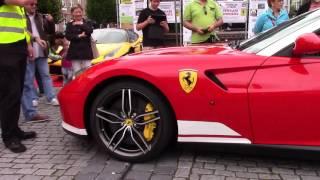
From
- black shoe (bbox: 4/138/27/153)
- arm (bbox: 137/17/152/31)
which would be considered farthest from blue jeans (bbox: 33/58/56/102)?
black shoe (bbox: 4/138/27/153)

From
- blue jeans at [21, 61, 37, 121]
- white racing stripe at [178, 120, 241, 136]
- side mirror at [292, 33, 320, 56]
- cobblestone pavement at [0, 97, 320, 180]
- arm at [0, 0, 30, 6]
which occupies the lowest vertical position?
cobblestone pavement at [0, 97, 320, 180]

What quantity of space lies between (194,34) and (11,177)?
3.49 meters

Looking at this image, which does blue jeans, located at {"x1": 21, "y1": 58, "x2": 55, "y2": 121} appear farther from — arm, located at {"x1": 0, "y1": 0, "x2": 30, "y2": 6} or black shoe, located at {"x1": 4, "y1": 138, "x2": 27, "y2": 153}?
arm, located at {"x1": 0, "y1": 0, "x2": 30, "y2": 6}

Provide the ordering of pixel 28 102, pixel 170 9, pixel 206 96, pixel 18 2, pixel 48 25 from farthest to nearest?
1. pixel 170 9
2. pixel 48 25
3. pixel 28 102
4. pixel 18 2
5. pixel 206 96

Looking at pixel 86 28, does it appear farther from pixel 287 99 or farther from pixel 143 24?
pixel 287 99

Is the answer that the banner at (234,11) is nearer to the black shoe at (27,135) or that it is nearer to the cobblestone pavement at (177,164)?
the black shoe at (27,135)

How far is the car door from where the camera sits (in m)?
3.36

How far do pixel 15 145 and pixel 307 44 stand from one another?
2.82m

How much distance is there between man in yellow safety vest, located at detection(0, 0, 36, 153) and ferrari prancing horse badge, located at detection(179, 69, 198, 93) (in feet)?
5.39

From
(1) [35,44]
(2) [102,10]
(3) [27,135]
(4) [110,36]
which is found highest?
(1) [35,44]

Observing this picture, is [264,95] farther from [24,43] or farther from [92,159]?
[24,43]

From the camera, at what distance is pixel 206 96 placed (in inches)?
140

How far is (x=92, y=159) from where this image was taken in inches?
159

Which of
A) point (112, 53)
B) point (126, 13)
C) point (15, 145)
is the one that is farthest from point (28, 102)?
point (126, 13)
